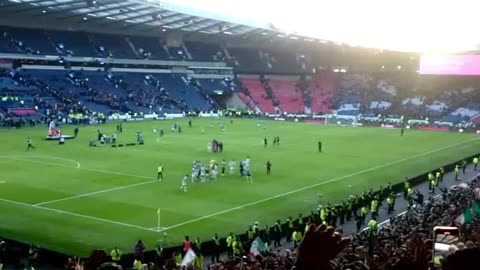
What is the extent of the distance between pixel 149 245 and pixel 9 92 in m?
54.0

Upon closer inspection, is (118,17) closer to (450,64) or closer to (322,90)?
(322,90)

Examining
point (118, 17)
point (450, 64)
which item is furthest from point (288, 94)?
point (118, 17)

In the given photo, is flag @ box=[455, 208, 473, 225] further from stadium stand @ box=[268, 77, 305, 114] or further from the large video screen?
stadium stand @ box=[268, 77, 305, 114]

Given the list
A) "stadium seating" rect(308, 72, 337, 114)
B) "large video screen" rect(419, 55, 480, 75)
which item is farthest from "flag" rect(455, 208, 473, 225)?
"stadium seating" rect(308, 72, 337, 114)

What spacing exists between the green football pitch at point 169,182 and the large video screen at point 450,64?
33.8 m

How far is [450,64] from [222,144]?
5793 cm

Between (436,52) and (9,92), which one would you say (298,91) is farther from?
(9,92)

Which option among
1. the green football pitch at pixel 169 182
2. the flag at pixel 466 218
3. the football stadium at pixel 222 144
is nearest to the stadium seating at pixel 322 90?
the football stadium at pixel 222 144

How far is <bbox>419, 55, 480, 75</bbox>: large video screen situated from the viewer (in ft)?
317

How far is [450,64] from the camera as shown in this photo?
321 feet

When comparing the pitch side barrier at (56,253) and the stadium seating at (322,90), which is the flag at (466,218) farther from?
the stadium seating at (322,90)

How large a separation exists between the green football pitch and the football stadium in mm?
174

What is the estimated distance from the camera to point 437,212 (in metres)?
24.4

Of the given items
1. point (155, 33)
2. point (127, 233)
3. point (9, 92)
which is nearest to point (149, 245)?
point (127, 233)
